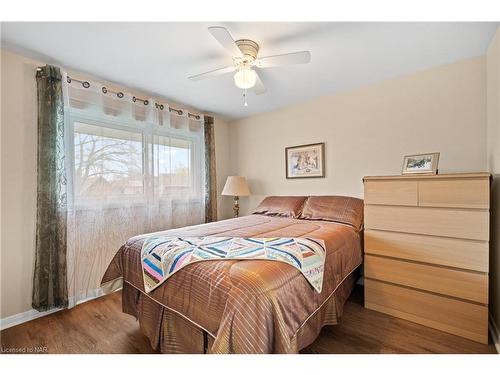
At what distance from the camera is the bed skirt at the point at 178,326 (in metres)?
1.22

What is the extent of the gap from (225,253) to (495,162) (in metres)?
2.06

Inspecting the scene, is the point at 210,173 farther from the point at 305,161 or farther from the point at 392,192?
the point at 392,192

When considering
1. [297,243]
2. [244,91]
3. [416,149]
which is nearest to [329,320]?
[297,243]

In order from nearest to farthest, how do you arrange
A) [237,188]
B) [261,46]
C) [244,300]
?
1. [244,300]
2. [261,46]
3. [237,188]

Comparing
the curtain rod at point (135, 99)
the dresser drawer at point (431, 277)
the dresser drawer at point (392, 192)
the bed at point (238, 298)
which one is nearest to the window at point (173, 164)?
the curtain rod at point (135, 99)

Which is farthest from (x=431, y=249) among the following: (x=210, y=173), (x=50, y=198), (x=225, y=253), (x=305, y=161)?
(x=50, y=198)

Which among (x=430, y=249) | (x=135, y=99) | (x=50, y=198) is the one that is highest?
(x=135, y=99)

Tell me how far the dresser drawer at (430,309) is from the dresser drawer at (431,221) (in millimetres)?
477

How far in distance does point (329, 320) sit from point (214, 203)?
2225mm

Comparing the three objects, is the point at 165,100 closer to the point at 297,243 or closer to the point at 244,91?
the point at 244,91

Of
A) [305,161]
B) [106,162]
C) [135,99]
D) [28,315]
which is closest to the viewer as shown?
[28,315]

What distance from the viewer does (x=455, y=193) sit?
63.7 inches

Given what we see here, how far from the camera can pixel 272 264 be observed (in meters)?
1.20

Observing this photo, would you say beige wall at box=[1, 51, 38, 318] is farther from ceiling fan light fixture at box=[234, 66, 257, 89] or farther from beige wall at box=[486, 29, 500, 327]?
beige wall at box=[486, 29, 500, 327]
